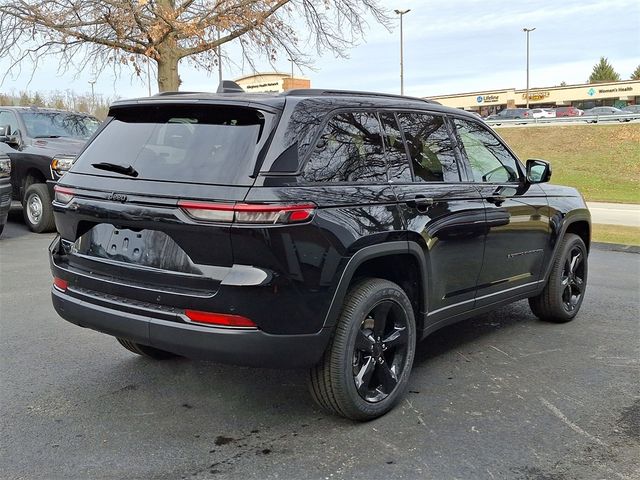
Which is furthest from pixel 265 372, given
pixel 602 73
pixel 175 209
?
pixel 602 73

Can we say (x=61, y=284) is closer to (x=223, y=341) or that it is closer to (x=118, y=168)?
(x=118, y=168)

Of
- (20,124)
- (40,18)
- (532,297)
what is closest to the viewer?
(532,297)

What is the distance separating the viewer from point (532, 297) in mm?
5414

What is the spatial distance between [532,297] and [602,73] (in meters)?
105

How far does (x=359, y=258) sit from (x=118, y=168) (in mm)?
1430

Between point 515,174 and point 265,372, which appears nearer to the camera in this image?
point 265,372

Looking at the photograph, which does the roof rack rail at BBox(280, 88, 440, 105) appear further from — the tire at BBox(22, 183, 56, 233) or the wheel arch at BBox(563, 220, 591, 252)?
the tire at BBox(22, 183, 56, 233)

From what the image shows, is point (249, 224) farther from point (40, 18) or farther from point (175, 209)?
point (40, 18)

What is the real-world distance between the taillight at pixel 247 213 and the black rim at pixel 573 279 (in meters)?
3.37

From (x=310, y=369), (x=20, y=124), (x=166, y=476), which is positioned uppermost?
(x=20, y=124)

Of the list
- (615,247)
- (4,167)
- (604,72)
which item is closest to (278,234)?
(4,167)

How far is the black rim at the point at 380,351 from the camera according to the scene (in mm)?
3490

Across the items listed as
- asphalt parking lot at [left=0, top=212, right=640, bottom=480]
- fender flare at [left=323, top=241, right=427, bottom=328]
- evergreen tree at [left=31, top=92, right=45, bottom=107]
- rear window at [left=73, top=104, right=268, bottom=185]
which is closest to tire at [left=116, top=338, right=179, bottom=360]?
asphalt parking lot at [left=0, top=212, right=640, bottom=480]

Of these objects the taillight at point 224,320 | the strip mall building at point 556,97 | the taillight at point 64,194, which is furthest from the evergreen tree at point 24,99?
the taillight at point 224,320
